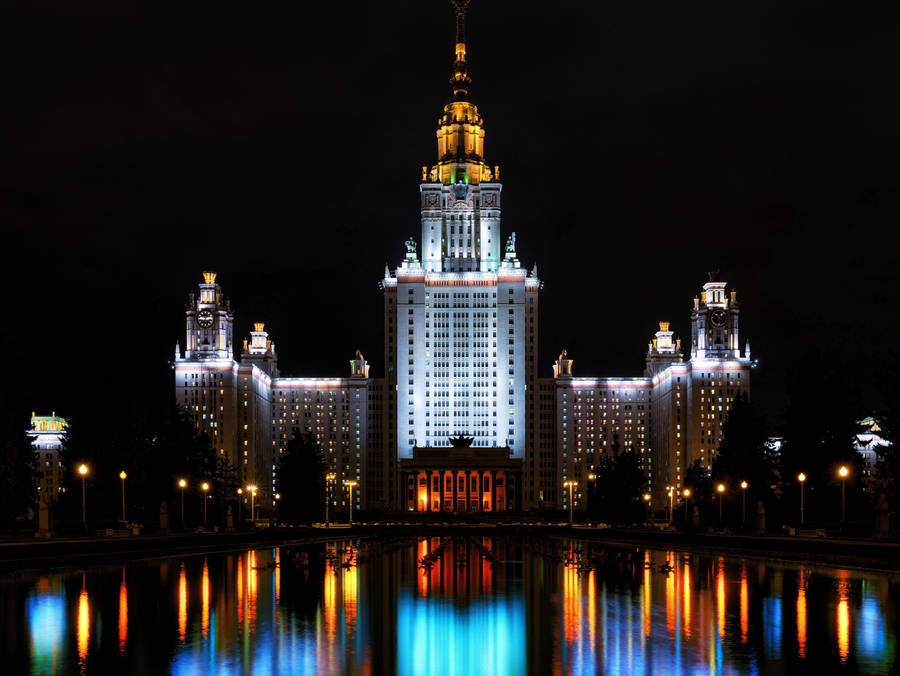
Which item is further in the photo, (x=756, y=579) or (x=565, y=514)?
(x=565, y=514)

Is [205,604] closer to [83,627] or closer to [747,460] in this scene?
[83,627]

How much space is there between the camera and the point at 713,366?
19438 cm

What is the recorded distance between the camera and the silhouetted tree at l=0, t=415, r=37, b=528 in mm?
77875

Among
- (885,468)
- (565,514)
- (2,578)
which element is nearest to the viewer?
(2,578)

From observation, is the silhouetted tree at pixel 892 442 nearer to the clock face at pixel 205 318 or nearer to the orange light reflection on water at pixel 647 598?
the orange light reflection on water at pixel 647 598

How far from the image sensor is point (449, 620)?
31.9 m

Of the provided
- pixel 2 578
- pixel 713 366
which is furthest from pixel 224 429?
pixel 2 578

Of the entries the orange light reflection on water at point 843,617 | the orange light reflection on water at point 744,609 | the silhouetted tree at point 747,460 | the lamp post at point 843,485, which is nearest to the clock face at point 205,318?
the silhouetted tree at point 747,460

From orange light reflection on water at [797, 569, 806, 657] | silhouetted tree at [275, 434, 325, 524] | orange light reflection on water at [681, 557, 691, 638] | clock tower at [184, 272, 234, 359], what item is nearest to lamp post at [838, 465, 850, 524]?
orange light reflection on water at [681, 557, 691, 638]

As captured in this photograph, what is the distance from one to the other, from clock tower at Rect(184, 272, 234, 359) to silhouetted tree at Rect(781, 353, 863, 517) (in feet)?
378

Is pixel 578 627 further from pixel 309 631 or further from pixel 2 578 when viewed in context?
pixel 2 578

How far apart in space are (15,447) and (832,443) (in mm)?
59337

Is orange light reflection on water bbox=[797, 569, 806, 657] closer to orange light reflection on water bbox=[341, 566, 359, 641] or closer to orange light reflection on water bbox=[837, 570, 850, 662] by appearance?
orange light reflection on water bbox=[837, 570, 850, 662]

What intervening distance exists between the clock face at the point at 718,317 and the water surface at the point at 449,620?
14609 centimetres
